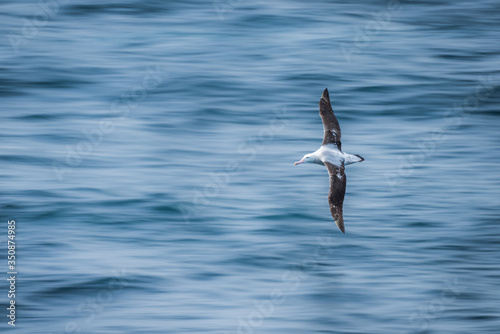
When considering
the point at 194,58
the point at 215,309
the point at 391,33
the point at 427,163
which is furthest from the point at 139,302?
the point at 391,33

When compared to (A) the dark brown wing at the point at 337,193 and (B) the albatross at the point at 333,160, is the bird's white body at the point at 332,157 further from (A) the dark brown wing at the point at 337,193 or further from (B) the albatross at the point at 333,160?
(A) the dark brown wing at the point at 337,193

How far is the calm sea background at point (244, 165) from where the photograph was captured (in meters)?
11.4

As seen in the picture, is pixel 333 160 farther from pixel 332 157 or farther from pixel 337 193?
pixel 337 193

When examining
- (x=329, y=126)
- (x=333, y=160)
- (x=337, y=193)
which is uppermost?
(x=329, y=126)

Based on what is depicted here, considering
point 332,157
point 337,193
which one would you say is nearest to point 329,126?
point 332,157

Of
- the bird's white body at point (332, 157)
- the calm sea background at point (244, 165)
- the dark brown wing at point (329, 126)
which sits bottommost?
the calm sea background at point (244, 165)

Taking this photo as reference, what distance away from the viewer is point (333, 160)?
12375 mm

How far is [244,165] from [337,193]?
3.87 m

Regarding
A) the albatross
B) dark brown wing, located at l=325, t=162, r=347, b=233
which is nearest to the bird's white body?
the albatross

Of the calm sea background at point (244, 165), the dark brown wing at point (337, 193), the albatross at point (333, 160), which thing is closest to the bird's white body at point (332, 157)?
the albatross at point (333, 160)

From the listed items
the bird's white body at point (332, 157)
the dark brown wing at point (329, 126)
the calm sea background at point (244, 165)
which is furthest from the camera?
the dark brown wing at point (329, 126)

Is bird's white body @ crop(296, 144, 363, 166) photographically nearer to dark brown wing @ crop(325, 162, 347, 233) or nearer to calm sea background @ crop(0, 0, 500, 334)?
dark brown wing @ crop(325, 162, 347, 233)

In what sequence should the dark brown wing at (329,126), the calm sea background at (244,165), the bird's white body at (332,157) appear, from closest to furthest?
1. the calm sea background at (244,165)
2. the bird's white body at (332,157)
3. the dark brown wing at (329,126)

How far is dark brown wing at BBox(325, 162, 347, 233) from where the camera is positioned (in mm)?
11562
